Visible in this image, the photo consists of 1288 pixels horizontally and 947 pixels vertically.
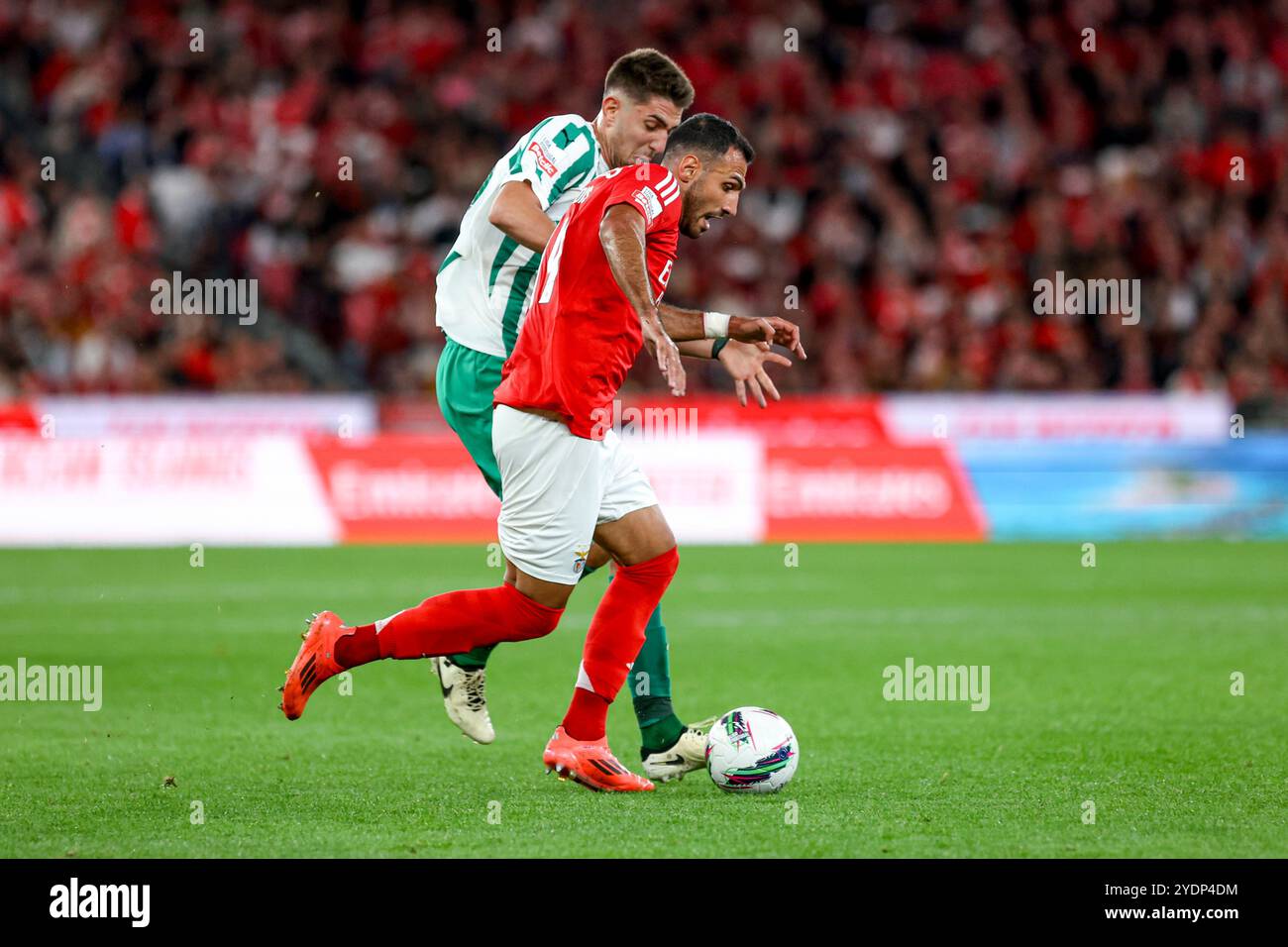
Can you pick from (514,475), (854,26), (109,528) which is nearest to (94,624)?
(109,528)

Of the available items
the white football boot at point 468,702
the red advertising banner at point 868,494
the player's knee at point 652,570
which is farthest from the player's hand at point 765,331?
the red advertising banner at point 868,494

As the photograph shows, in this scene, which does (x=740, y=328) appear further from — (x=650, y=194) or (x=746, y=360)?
(x=650, y=194)

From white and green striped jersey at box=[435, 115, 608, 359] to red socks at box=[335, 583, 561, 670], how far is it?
96 centimetres

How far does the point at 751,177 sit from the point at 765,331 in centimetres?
1515

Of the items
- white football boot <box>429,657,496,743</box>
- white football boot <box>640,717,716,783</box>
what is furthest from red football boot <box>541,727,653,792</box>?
white football boot <box>429,657,496,743</box>

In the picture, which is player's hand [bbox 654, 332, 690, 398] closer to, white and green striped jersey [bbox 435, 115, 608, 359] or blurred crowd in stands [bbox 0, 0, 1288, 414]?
white and green striped jersey [bbox 435, 115, 608, 359]

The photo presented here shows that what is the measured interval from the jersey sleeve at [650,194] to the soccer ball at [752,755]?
1.74 meters

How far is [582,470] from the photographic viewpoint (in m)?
5.82

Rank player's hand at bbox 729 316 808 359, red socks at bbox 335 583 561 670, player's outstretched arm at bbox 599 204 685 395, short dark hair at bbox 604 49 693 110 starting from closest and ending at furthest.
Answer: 1. player's outstretched arm at bbox 599 204 685 395
2. player's hand at bbox 729 316 808 359
3. red socks at bbox 335 583 561 670
4. short dark hair at bbox 604 49 693 110

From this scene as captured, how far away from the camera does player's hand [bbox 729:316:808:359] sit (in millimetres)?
5691

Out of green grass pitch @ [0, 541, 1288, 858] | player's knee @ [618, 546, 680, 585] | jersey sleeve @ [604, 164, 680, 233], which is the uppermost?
jersey sleeve @ [604, 164, 680, 233]

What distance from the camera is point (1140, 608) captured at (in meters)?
11.5

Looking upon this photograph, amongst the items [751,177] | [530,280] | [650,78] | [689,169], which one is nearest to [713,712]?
[530,280]

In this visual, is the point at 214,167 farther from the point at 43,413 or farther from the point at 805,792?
the point at 805,792
